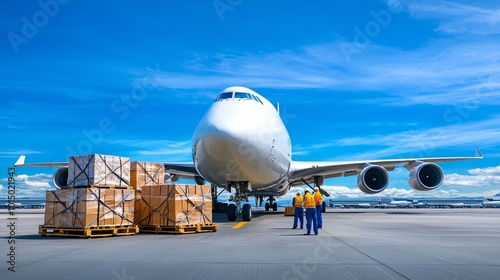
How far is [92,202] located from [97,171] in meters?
0.98

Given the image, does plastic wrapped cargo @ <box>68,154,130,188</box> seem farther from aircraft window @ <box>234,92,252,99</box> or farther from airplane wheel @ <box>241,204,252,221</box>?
aircraft window @ <box>234,92,252,99</box>

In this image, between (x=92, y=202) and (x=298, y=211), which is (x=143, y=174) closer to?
(x=92, y=202)

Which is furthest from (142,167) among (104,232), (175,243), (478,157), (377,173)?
(478,157)

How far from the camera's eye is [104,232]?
39.7ft

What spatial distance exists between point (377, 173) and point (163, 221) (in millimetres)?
15015

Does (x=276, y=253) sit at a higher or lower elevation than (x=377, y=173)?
lower

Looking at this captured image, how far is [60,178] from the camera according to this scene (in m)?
24.4

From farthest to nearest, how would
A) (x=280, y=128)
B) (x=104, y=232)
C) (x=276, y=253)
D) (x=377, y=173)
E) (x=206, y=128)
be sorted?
(x=377, y=173)
(x=280, y=128)
(x=206, y=128)
(x=104, y=232)
(x=276, y=253)

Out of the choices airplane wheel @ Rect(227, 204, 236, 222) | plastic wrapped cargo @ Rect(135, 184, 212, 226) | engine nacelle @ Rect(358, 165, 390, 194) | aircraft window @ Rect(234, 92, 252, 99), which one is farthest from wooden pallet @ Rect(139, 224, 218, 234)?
engine nacelle @ Rect(358, 165, 390, 194)

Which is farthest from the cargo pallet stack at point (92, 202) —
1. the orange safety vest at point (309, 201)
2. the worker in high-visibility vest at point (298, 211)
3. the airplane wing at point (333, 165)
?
the airplane wing at point (333, 165)

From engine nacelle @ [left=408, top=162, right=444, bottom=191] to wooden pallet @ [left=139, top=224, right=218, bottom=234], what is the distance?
1537 centimetres

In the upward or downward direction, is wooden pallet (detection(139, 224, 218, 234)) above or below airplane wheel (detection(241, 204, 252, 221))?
Result: below

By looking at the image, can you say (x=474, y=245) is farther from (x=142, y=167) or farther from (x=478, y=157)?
(x=478, y=157)

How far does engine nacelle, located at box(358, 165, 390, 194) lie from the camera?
2361 centimetres
